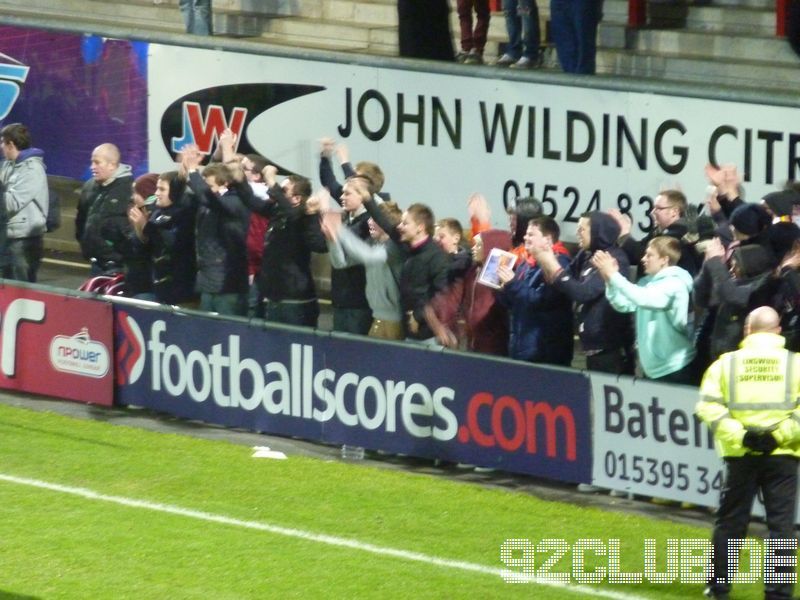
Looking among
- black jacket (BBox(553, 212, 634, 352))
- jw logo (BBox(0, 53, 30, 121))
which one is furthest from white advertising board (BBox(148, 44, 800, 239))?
jw logo (BBox(0, 53, 30, 121))

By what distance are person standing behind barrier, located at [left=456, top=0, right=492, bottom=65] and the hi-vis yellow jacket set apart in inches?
351

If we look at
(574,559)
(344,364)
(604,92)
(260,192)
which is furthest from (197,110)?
(574,559)

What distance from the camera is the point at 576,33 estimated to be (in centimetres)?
→ 1574

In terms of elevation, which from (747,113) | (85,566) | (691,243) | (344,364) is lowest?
(85,566)

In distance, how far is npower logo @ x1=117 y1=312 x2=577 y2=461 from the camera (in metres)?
11.7

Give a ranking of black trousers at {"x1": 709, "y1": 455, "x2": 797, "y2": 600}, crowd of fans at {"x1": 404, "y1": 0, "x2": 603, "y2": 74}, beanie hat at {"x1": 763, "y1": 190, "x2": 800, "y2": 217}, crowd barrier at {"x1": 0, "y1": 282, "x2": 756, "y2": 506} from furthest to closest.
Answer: crowd of fans at {"x1": 404, "y1": 0, "x2": 603, "y2": 74} < crowd barrier at {"x1": 0, "y1": 282, "x2": 756, "y2": 506} < beanie hat at {"x1": 763, "y1": 190, "x2": 800, "y2": 217} < black trousers at {"x1": 709, "y1": 455, "x2": 797, "y2": 600}

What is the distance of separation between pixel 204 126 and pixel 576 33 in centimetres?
373

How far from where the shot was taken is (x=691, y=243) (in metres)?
11.3

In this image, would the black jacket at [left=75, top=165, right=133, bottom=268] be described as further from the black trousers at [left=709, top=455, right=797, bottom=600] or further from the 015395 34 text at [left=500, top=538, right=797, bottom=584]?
the black trousers at [left=709, top=455, right=797, bottom=600]

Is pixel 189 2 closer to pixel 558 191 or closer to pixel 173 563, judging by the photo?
pixel 558 191

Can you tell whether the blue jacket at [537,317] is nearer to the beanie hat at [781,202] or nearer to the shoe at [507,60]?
the beanie hat at [781,202]

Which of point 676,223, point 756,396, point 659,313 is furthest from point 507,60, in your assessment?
point 756,396

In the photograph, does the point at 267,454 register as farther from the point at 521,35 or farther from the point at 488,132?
the point at 521,35

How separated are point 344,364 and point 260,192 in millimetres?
1492
